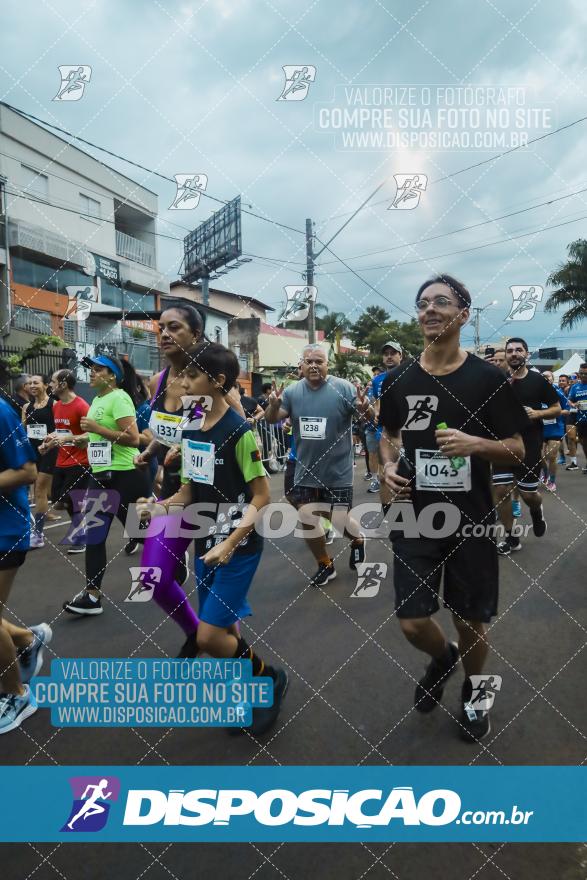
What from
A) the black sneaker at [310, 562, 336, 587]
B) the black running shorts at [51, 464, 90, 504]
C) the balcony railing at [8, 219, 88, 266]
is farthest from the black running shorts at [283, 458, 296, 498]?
the balcony railing at [8, 219, 88, 266]

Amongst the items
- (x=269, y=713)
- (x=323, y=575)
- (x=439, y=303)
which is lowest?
(x=269, y=713)

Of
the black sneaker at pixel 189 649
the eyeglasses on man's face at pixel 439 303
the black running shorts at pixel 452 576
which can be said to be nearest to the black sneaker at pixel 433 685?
the black running shorts at pixel 452 576

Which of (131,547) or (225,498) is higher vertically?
(225,498)

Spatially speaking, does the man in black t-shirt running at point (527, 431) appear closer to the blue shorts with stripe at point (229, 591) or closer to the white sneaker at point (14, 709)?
the blue shorts with stripe at point (229, 591)

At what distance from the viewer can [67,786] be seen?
7.48 feet

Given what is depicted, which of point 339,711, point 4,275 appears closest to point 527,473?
point 339,711

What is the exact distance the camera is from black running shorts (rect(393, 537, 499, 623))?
2457 mm

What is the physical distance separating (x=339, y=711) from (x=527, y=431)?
11.5ft

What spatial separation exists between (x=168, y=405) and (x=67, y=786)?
221 cm

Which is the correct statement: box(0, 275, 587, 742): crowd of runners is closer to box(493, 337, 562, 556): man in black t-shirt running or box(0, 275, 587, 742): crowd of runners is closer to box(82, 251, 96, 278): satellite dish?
box(493, 337, 562, 556): man in black t-shirt running

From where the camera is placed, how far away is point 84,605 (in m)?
4.13

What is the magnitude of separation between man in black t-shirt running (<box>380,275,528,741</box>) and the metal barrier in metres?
9.48

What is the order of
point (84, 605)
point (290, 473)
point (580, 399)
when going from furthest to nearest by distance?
point (580, 399) < point (290, 473) < point (84, 605)

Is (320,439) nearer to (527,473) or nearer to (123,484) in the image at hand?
(123,484)
